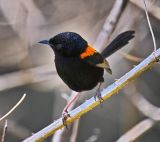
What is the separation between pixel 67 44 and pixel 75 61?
0.12 metres

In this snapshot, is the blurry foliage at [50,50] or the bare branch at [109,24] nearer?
the bare branch at [109,24]

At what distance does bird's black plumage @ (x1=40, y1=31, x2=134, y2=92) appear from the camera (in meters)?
3.33

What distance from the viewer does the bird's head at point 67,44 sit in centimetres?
330

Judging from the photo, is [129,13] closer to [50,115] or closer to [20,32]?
[20,32]

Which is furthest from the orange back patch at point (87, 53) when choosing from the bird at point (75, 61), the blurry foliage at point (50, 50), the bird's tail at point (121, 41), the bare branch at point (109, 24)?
the blurry foliage at point (50, 50)

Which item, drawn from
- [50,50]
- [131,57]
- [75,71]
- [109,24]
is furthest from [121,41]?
[50,50]

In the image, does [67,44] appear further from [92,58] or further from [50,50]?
[50,50]

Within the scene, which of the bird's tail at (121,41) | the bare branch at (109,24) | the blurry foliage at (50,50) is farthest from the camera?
the blurry foliage at (50,50)

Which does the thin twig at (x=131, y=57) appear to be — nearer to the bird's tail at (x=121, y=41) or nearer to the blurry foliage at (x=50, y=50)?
the blurry foliage at (x=50, y=50)

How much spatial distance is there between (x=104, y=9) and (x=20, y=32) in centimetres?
74

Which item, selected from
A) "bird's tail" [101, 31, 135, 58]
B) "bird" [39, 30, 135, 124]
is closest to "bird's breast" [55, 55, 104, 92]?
"bird" [39, 30, 135, 124]

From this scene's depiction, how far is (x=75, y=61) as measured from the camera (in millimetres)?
3359

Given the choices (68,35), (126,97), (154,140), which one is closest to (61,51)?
(68,35)

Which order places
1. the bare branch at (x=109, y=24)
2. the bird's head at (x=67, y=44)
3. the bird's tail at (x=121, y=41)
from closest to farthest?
the bird's head at (x=67, y=44) → the bird's tail at (x=121, y=41) → the bare branch at (x=109, y=24)
